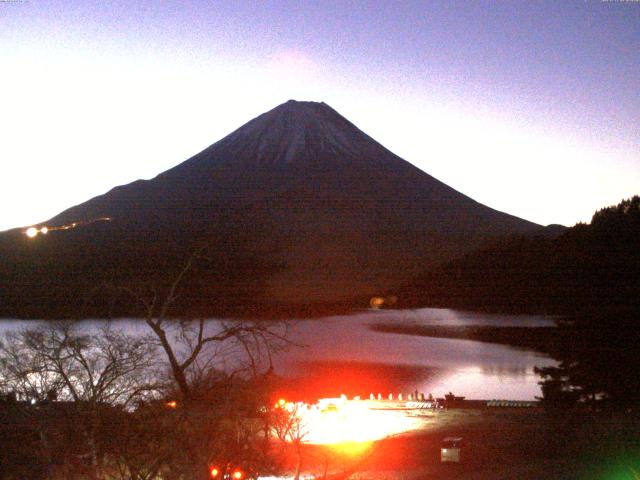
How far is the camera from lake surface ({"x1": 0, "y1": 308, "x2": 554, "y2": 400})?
75.3 feet

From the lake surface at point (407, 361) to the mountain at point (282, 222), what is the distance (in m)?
6.98

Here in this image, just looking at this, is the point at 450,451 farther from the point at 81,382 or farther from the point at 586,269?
the point at 81,382

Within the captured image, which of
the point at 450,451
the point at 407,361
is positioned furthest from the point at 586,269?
the point at 407,361

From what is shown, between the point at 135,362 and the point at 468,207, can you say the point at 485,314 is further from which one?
the point at 468,207

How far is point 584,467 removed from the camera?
A: 38.9ft

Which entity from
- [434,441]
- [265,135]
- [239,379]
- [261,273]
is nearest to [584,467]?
[434,441]

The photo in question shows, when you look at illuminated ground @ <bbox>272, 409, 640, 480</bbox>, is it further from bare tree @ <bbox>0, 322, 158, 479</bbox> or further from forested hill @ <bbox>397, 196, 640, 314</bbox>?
bare tree @ <bbox>0, 322, 158, 479</bbox>

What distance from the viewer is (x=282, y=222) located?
69.2m

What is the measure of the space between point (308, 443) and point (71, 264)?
1202 inches

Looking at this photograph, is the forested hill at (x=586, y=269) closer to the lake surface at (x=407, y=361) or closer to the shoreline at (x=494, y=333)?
the shoreline at (x=494, y=333)

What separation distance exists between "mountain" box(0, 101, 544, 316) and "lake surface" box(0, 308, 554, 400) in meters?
6.98

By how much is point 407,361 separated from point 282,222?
3881 centimetres

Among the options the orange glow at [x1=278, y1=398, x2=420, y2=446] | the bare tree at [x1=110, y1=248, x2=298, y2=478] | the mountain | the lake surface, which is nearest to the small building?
the orange glow at [x1=278, y1=398, x2=420, y2=446]

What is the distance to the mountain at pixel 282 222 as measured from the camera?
44656 mm
